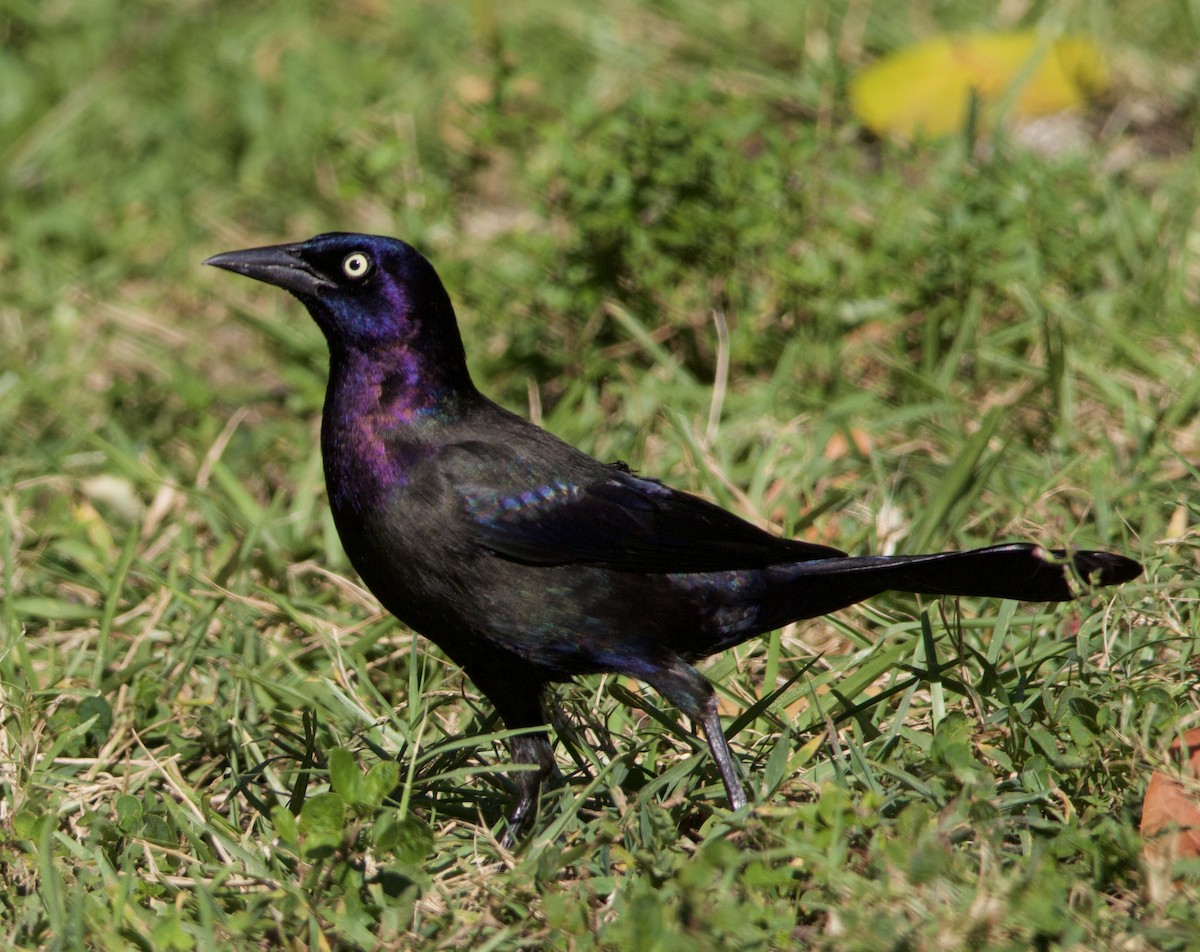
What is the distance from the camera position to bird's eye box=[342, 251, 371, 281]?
3.61 metres

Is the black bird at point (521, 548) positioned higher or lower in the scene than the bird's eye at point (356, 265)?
lower

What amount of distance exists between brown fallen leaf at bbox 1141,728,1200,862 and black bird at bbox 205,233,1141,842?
1.40ft

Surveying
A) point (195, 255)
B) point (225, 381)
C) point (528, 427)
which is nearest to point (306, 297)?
point (528, 427)

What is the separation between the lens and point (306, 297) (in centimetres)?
370

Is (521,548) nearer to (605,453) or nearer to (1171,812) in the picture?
(1171,812)

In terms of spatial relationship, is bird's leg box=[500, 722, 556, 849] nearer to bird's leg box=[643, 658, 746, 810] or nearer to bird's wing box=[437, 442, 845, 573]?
bird's leg box=[643, 658, 746, 810]

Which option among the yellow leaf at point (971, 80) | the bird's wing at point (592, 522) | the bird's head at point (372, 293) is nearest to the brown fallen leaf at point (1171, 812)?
the bird's wing at point (592, 522)

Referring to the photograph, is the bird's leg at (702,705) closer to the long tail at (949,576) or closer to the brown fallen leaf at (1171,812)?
the long tail at (949,576)

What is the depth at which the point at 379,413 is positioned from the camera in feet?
11.5

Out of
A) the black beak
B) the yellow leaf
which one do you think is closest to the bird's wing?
the black beak

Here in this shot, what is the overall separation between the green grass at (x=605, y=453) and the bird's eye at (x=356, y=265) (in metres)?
0.92

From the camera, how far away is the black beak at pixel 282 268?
3680 millimetres

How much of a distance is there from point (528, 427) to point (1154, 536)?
1.70 metres

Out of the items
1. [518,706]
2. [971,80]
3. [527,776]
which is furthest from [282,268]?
[971,80]
